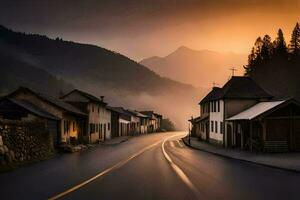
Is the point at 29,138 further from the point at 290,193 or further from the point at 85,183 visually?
the point at 290,193

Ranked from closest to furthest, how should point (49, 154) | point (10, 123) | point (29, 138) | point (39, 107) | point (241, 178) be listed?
point (241, 178) → point (10, 123) → point (29, 138) → point (49, 154) → point (39, 107)

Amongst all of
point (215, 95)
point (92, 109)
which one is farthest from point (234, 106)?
point (92, 109)

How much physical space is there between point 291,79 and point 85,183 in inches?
4170

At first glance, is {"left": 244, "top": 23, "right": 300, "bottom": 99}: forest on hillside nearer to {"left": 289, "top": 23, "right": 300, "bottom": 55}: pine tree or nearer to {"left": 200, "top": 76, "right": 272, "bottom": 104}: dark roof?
{"left": 289, "top": 23, "right": 300, "bottom": 55}: pine tree

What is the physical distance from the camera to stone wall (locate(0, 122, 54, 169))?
25.1 meters

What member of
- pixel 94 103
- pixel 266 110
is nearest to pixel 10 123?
pixel 266 110

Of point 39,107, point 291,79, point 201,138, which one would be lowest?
point 201,138

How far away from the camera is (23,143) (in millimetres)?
28734

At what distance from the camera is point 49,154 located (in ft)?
113

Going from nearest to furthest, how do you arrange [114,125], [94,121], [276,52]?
[94,121]
[114,125]
[276,52]

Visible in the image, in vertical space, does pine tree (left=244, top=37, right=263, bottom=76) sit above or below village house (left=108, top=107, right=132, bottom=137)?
above

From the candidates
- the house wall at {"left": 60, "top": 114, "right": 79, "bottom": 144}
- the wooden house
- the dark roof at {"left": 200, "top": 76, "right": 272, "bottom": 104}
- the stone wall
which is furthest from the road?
the dark roof at {"left": 200, "top": 76, "right": 272, "bottom": 104}

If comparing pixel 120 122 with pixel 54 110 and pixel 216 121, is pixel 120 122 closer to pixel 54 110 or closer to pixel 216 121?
pixel 216 121

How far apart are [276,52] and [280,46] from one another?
2.52 metres
